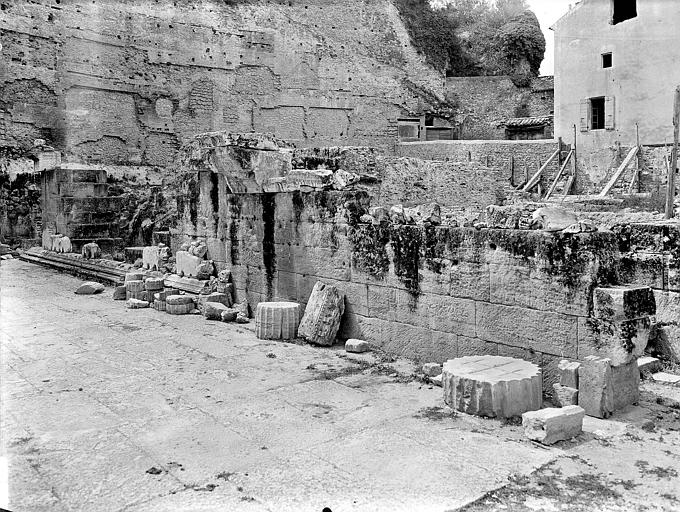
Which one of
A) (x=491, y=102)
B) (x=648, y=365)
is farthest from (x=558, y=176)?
(x=648, y=365)

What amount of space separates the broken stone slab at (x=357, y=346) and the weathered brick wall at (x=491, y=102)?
28433 millimetres

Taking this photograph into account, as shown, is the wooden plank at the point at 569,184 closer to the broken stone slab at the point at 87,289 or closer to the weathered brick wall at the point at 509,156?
the weathered brick wall at the point at 509,156

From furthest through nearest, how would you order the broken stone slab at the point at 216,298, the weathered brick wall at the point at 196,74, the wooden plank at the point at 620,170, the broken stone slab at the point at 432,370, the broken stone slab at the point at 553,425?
1. the weathered brick wall at the point at 196,74
2. the wooden plank at the point at 620,170
3. the broken stone slab at the point at 216,298
4. the broken stone slab at the point at 432,370
5. the broken stone slab at the point at 553,425

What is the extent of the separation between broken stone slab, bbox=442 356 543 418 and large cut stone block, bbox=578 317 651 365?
480mm

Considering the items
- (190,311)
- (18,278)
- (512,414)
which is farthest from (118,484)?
(18,278)

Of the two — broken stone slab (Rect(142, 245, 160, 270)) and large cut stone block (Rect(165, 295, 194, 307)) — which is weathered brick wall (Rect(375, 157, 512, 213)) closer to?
broken stone slab (Rect(142, 245, 160, 270))

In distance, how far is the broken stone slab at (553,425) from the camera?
4.71m

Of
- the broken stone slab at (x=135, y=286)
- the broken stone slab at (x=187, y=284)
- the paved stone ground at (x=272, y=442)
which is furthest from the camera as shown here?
the broken stone slab at (x=135, y=286)

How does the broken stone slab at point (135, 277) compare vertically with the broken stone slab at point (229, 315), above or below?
above

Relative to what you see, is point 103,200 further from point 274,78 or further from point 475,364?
point 274,78

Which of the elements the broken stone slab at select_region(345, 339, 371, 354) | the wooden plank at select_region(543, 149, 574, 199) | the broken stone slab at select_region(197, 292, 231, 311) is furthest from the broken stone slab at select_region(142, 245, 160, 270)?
the wooden plank at select_region(543, 149, 574, 199)

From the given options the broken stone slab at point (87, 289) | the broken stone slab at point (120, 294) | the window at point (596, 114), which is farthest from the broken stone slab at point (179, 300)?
the window at point (596, 114)

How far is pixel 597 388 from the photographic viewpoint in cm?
523

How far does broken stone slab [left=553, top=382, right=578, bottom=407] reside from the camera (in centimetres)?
536
